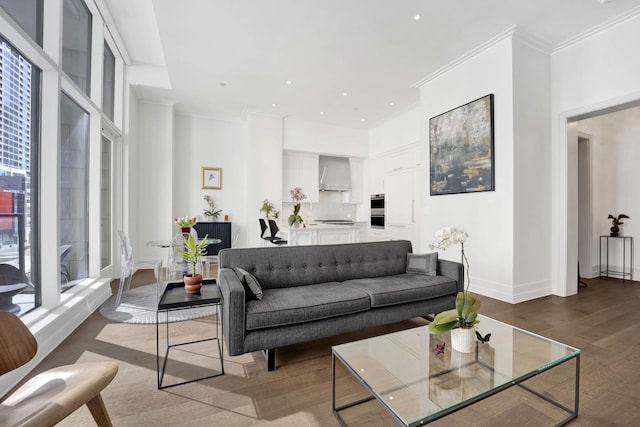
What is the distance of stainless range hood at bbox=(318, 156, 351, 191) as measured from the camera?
296 inches

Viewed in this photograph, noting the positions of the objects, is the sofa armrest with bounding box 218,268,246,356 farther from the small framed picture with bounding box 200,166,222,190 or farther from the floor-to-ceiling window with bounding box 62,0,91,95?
the small framed picture with bounding box 200,166,222,190

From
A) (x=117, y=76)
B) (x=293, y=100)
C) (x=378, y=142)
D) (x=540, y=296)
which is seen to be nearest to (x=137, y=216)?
(x=117, y=76)

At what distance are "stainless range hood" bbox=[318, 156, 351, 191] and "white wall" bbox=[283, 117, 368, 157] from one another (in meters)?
0.32

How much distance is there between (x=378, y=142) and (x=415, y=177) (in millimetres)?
1651

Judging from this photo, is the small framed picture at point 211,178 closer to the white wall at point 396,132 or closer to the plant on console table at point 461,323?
the white wall at point 396,132

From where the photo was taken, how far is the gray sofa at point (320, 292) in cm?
201

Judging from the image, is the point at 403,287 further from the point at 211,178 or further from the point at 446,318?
the point at 211,178

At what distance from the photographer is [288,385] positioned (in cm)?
192

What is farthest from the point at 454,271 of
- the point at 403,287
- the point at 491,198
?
the point at 491,198

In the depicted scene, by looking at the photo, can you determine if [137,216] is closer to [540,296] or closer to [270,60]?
[270,60]

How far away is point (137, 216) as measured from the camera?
18.7 ft

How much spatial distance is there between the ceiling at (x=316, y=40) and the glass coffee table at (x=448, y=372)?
326 cm

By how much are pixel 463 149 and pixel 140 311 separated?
182 inches

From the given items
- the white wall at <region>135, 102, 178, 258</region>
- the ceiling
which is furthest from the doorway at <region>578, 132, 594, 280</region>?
the white wall at <region>135, 102, 178, 258</region>
